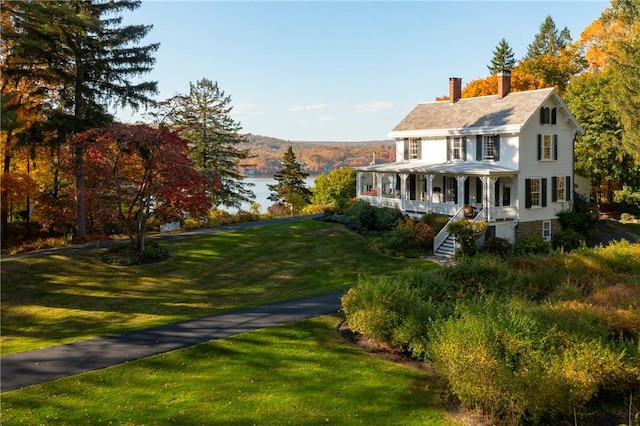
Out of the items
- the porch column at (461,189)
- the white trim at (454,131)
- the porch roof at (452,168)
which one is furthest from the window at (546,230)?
the white trim at (454,131)

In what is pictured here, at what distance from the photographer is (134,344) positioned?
46.0ft

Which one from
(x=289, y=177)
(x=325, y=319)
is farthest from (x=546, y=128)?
(x=289, y=177)

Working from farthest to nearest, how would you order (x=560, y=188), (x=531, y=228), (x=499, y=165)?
(x=560, y=188) → (x=499, y=165) → (x=531, y=228)

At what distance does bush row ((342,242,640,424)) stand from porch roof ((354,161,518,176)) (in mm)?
12858

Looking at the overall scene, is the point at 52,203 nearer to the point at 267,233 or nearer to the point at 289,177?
the point at 267,233

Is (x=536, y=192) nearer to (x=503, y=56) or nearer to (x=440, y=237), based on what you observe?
(x=440, y=237)

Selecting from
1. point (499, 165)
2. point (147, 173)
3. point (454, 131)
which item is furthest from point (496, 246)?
point (147, 173)

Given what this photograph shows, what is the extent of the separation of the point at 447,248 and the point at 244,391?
1920 cm

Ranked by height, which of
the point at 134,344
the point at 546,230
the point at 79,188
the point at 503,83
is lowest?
the point at 134,344

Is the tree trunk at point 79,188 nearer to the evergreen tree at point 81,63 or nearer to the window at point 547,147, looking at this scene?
the evergreen tree at point 81,63

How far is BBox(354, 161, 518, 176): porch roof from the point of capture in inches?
1169

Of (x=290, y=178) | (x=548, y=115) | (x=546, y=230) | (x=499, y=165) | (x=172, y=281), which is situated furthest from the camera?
(x=290, y=178)

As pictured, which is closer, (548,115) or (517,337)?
(517,337)

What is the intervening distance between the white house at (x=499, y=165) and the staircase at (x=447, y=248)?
56 mm
